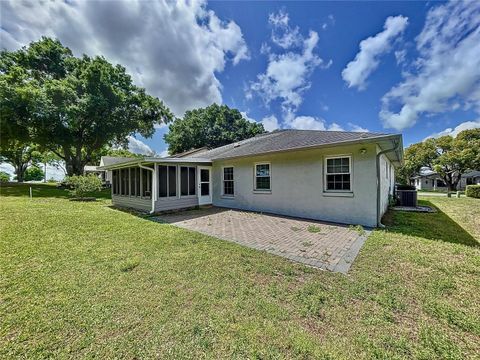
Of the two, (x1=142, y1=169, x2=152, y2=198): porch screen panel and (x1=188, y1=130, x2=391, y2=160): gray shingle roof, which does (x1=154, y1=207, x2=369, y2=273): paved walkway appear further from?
(x1=188, y1=130, x2=391, y2=160): gray shingle roof

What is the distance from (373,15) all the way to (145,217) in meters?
13.3

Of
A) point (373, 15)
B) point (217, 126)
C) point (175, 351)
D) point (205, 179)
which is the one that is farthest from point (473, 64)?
point (217, 126)

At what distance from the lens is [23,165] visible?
39875mm

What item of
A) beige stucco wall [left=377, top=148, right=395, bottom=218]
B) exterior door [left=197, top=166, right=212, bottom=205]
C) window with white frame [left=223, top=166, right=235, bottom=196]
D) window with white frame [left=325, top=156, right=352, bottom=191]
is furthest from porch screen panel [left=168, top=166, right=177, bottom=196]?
beige stucco wall [left=377, top=148, right=395, bottom=218]

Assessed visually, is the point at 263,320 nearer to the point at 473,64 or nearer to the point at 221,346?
the point at 221,346

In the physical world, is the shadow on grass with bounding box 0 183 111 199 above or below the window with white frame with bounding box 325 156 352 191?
below

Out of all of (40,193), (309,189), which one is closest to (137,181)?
(309,189)

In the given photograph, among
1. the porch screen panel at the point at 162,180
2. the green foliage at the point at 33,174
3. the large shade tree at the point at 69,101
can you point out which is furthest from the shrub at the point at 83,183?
the green foliage at the point at 33,174

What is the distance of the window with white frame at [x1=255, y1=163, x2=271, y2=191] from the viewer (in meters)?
9.61

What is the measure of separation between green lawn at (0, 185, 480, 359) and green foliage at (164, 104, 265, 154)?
25847mm

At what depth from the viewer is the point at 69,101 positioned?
1803cm

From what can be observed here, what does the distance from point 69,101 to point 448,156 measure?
152 ft

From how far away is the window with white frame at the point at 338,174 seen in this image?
735 centimetres

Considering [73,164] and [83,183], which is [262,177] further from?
[73,164]
